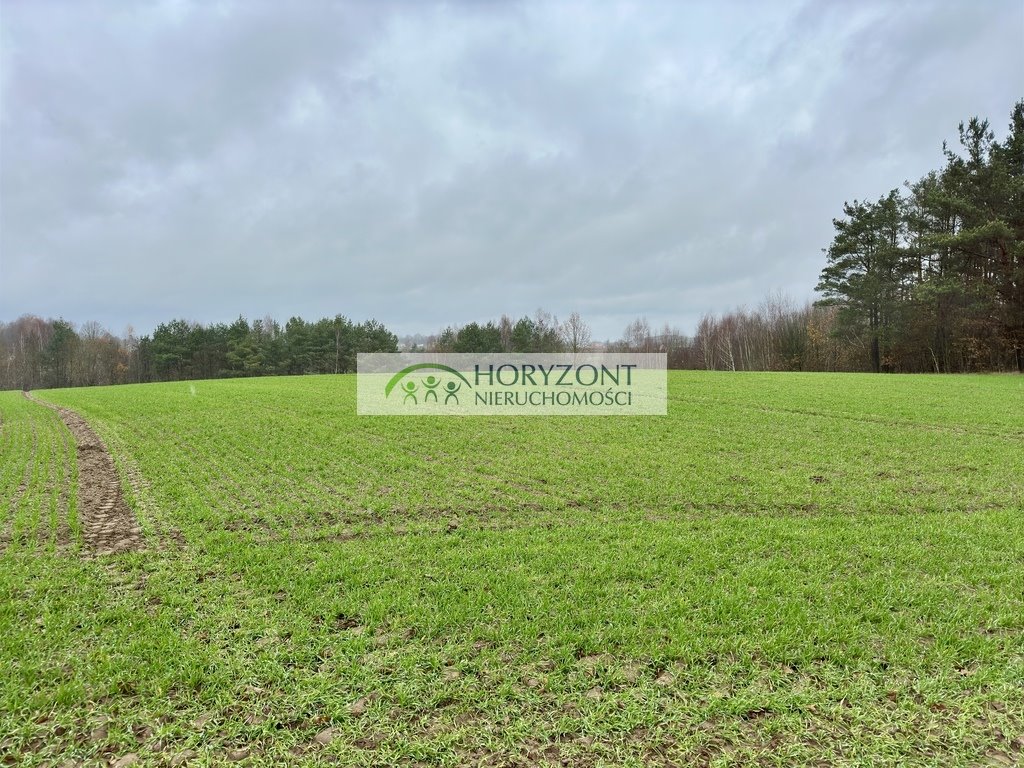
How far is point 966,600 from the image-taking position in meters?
3.98

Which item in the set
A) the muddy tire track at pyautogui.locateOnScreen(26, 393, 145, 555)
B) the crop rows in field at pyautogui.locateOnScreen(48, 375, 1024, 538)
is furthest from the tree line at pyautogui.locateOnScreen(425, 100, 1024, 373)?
the muddy tire track at pyautogui.locateOnScreen(26, 393, 145, 555)

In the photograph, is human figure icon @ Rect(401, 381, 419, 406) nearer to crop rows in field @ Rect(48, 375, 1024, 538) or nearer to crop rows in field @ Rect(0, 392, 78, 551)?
crop rows in field @ Rect(48, 375, 1024, 538)

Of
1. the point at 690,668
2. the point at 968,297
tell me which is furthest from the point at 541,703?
the point at 968,297

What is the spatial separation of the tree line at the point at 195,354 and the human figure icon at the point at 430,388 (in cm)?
3321

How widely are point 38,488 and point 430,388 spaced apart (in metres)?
16.1

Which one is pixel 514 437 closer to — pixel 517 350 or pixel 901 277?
pixel 901 277

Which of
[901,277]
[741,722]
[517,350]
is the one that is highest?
[901,277]

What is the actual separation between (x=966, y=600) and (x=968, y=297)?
36.2 metres

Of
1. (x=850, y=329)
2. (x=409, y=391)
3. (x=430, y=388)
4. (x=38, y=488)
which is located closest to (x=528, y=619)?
(x=38, y=488)

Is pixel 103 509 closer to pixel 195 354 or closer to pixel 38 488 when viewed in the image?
pixel 38 488

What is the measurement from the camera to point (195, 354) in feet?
184

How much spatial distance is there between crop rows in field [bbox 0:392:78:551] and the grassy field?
0.33 feet

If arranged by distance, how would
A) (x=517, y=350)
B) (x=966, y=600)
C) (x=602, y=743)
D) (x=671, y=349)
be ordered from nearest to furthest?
(x=602, y=743) → (x=966, y=600) → (x=517, y=350) → (x=671, y=349)

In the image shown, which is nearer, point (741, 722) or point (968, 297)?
point (741, 722)
